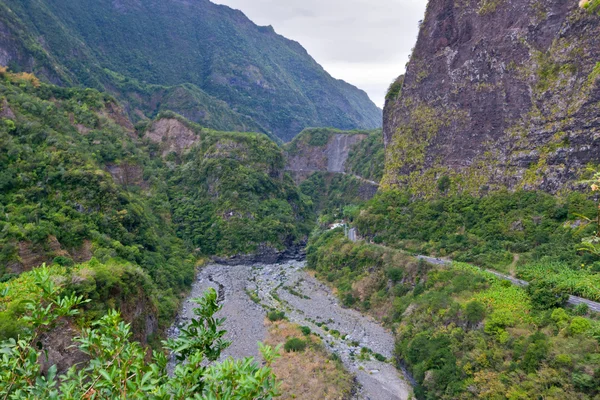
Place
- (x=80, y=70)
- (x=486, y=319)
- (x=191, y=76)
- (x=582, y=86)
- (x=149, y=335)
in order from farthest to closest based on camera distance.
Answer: (x=191, y=76) < (x=80, y=70) < (x=582, y=86) < (x=149, y=335) < (x=486, y=319)

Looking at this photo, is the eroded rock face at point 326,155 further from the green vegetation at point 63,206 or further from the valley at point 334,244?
the green vegetation at point 63,206

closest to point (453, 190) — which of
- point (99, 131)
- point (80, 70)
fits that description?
point (99, 131)

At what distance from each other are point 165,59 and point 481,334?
157 metres

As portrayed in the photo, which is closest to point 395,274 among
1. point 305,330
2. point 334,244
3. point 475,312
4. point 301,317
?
point 301,317

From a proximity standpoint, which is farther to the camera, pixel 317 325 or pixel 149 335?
pixel 317 325

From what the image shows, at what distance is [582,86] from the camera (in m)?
32.6

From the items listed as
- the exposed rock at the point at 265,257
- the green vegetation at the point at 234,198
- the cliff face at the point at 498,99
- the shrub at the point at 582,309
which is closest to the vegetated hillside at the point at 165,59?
the green vegetation at the point at 234,198

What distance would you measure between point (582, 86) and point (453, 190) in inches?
610

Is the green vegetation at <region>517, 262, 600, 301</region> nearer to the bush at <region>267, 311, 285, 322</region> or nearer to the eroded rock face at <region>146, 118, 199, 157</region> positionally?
the bush at <region>267, 311, 285, 322</region>

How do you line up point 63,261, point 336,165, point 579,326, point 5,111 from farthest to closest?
point 336,165, point 5,111, point 63,261, point 579,326

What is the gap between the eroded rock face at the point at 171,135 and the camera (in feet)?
244

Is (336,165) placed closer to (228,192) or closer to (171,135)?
(228,192)

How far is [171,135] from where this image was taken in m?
75.8

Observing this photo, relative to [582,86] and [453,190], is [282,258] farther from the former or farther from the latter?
[582,86]
